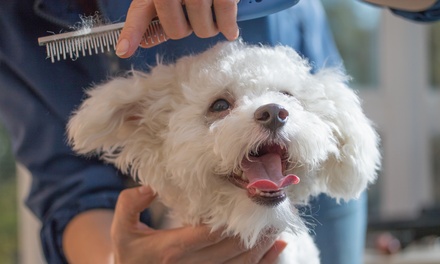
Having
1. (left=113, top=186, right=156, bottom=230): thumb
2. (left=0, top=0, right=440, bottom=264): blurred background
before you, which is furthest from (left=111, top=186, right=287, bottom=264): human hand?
(left=0, top=0, right=440, bottom=264): blurred background

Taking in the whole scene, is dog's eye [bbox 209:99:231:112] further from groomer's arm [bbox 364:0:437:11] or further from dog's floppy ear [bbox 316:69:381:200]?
groomer's arm [bbox 364:0:437:11]

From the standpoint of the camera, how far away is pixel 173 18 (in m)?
0.56

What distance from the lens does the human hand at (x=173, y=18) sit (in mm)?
556

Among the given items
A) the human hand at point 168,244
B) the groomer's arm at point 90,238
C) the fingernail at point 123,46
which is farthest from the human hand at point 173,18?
the groomer's arm at point 90,238

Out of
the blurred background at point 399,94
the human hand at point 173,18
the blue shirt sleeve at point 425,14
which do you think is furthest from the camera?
the blurred background at point 399,94

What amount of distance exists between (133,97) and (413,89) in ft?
4.16

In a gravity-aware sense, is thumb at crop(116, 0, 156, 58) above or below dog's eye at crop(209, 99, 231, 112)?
above

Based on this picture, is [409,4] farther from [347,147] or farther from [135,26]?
[135,26]

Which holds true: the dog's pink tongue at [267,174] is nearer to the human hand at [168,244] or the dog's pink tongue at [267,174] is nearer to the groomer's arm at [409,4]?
the human hand at [168,244]

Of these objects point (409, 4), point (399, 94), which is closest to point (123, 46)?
point (409, 4)

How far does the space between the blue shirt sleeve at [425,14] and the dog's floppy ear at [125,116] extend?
316 mm

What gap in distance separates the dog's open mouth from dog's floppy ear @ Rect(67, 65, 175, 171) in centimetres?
14

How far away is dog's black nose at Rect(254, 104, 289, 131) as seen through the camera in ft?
1.96

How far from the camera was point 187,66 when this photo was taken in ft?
2.31
